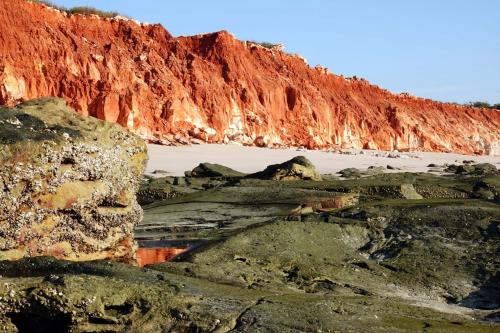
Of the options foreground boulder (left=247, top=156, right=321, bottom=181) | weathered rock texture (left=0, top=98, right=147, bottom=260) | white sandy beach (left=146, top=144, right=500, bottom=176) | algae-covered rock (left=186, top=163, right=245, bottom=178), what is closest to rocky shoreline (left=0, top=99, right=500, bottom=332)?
weathered rock texture (left=0, top=98, right=147, bottom=260)

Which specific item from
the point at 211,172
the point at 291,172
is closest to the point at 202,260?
the point at 291,172

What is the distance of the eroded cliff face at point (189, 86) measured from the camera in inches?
1241

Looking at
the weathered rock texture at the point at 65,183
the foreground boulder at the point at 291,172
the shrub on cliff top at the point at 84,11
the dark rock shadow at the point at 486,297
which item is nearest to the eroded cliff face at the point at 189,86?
the shrub on cliff top at the point at 84,11

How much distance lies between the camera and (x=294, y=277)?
5.30 meters

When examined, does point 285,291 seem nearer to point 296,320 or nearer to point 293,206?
point 296,320

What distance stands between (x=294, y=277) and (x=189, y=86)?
109 feet

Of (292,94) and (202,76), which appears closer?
(202,76)

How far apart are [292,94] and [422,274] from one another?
3987 cm

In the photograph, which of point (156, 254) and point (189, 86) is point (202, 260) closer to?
point (156, 254)

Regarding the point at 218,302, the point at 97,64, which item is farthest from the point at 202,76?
the point at 218,302

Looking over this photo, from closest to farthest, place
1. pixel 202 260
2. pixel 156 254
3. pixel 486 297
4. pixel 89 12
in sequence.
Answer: pixel 486 297
pixel 202 260
pixel 156 254
pixel 89 12

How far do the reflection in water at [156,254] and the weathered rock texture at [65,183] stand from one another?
65 centimetres

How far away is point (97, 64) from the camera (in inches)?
1308

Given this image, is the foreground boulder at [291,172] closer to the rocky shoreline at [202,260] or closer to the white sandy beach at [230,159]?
the rocky shoreline at [202,260]
